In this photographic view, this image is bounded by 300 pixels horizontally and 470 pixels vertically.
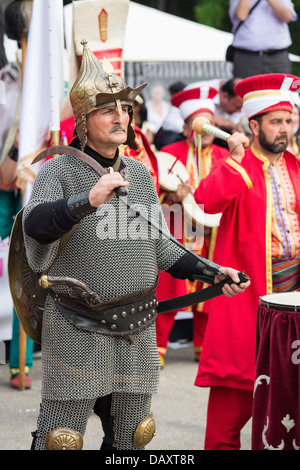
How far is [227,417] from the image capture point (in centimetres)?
411

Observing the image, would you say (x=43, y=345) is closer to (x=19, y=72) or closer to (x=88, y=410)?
(x=88, y=410)

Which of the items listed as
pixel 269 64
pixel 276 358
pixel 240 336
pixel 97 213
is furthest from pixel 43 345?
pixel 269 64

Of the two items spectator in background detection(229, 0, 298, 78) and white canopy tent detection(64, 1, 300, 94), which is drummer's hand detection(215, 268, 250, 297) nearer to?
spectator in background detection(229, 0, 298, 78)

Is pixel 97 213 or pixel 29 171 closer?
pixel 97 213

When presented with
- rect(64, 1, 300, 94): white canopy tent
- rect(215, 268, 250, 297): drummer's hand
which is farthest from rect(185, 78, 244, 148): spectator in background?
rect(215, 268, 250, 297): drummer's hand

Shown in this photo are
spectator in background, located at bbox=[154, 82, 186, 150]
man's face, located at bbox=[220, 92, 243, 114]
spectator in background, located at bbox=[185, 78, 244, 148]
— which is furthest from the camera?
spectator in background, located at bbox=[154, 82, 186, 150]

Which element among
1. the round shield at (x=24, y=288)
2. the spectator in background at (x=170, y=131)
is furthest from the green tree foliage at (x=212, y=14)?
the round shield at (x=24, y=288)

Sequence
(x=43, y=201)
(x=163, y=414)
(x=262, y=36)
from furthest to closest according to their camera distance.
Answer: (x=262, y=36) → (x=163, y=414) → (x=43, y=201)

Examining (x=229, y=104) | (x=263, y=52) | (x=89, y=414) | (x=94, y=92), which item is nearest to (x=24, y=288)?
(x=89, y=414)

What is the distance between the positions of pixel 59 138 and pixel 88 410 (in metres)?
1.91

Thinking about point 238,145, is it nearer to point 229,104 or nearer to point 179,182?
point 179,182

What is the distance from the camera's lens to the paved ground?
4.50 meters

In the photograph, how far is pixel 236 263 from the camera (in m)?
4.14

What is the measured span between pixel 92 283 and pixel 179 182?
122 inches
